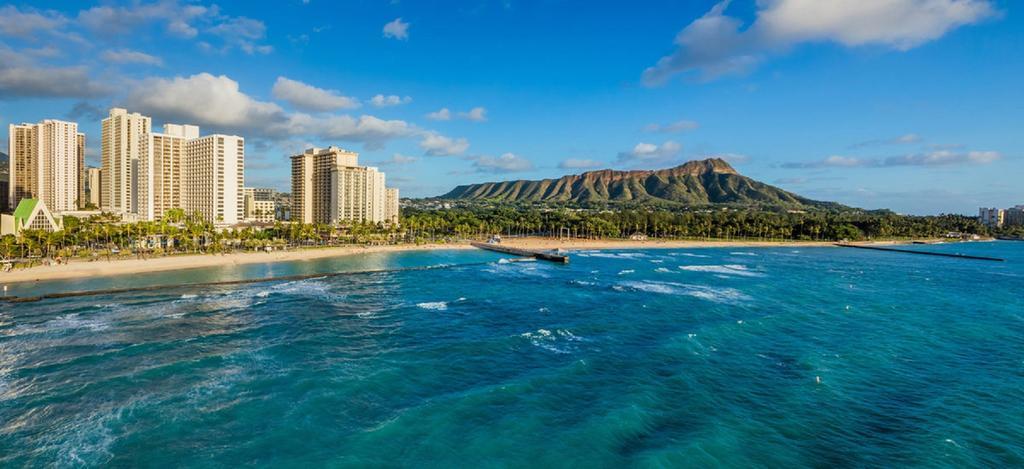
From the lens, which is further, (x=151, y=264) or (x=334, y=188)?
(x=334, y=188)

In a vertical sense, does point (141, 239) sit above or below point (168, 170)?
below

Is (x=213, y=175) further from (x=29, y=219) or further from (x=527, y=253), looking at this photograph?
(x=527, y=253)

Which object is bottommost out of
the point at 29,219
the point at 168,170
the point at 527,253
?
the point at 527,253

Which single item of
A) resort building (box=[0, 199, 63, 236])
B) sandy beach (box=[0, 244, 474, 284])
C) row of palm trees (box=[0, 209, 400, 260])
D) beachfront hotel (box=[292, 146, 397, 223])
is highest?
beachfront hotel (box=[292, 146, 397, 223])

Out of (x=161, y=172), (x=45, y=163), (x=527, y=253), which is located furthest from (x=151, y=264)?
(x=45, y=163)

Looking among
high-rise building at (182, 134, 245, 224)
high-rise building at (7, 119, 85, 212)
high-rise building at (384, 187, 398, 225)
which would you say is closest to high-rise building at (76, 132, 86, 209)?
high-rise building at (7, 119, 85, 212)

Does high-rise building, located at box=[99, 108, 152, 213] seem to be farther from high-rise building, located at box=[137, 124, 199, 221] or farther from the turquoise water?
the turquoise water
